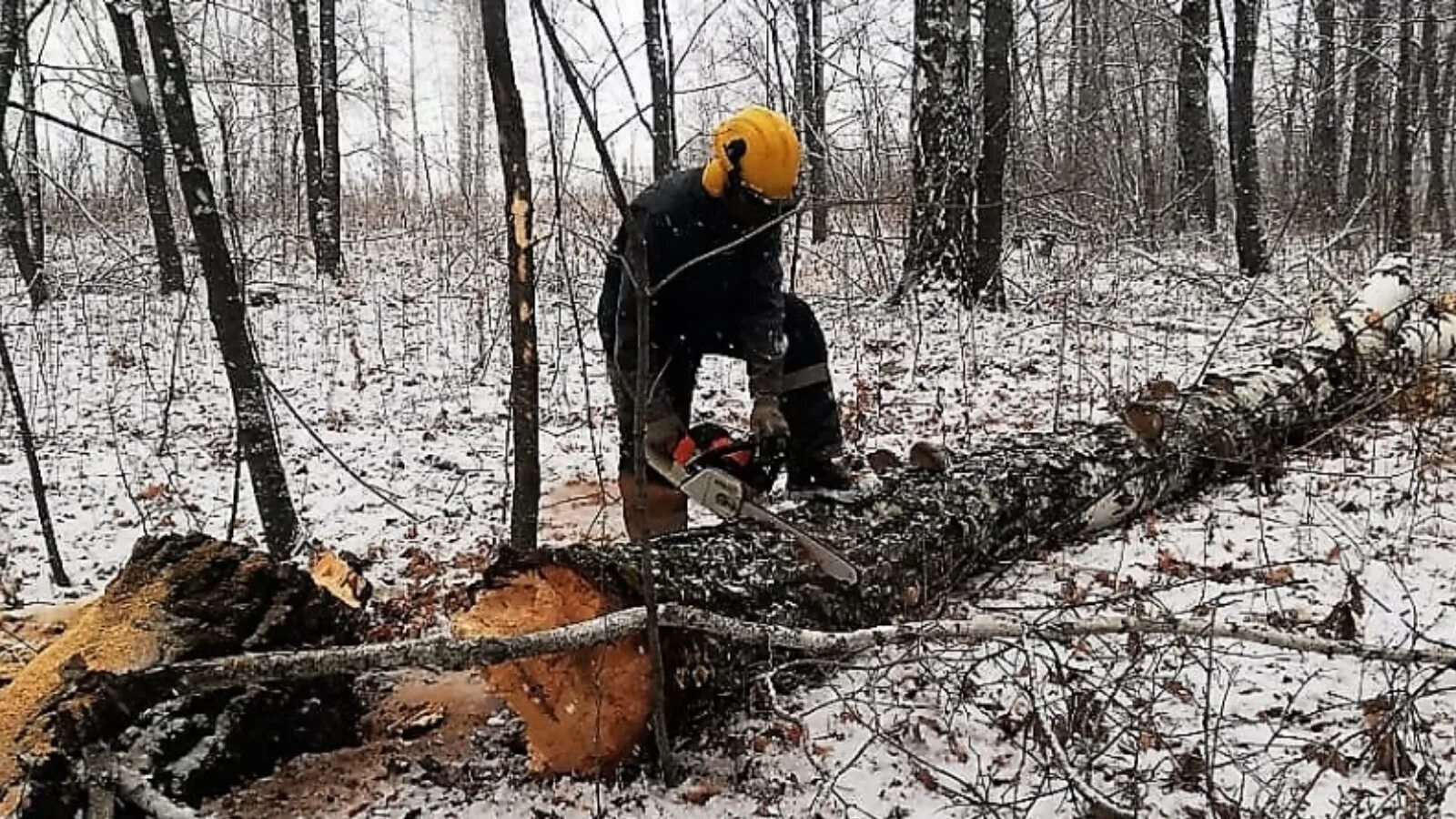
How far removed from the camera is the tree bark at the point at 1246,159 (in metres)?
12.9

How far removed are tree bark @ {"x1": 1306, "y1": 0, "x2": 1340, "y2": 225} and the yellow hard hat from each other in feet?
38.1

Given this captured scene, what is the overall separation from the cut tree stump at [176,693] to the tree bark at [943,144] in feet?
26.2

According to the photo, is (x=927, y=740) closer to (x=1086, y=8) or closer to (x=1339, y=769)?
(x=1339, y=769)

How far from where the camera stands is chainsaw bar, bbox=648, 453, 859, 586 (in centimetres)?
347

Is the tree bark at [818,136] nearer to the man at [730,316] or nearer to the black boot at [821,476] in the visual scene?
the man at [730,316]

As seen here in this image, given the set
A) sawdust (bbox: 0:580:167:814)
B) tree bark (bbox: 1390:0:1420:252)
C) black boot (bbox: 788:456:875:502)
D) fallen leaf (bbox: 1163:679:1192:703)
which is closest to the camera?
sawdust (bbox: 0:580:167:814)

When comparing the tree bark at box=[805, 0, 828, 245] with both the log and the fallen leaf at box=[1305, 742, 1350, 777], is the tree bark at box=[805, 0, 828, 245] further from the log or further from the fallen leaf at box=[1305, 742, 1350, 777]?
the fallen leaf at box=[1305, 742, 1350, 777]

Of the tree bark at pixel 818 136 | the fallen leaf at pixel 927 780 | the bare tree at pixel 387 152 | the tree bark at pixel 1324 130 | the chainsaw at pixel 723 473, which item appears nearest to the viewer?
the fallen leaf at pixel 927 780

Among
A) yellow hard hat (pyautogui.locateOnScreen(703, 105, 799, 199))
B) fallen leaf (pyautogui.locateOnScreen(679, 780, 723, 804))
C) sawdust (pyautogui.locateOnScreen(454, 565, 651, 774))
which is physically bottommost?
fallen leaf (pyautogui.locateOnScreen(679, 780, 723, 804))

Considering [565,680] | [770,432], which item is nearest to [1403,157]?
[770,432]

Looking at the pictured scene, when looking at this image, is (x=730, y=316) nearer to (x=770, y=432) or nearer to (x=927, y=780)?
(x=770, y=432)

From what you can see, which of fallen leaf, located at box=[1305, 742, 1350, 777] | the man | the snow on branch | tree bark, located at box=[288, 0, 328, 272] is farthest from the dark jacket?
tree bark, located at box=[288, 0, 328, 272]

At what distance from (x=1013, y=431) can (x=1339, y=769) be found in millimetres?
4229

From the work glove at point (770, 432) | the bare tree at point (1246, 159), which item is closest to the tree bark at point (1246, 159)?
the bare tree at point (1246, 159)
